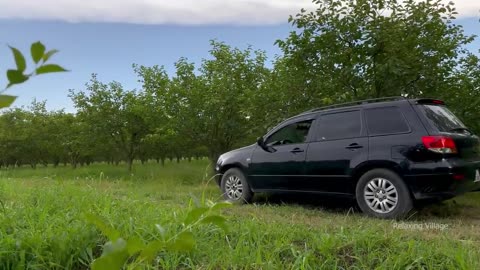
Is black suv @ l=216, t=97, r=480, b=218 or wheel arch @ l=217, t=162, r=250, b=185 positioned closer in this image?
black suv @ l=216, t=97, r=480, b=218

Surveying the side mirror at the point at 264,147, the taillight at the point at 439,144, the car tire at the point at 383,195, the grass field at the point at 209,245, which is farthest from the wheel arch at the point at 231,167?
the grass field at the point at 209,245

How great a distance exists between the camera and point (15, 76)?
2.39 feet

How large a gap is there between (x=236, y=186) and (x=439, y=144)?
3921 mm

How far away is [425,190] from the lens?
5902 mm

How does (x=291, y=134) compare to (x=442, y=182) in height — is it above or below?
above

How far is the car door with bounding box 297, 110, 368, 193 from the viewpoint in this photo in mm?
6613

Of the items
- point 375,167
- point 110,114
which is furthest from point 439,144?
point 110,114

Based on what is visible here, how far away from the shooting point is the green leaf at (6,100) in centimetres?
80

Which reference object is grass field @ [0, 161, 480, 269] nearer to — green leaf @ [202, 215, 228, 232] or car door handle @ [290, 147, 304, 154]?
green leaf @ [202, 215, 228, 232]

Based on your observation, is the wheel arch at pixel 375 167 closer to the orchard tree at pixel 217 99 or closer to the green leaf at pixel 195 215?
the green leaf at pixel 195 215

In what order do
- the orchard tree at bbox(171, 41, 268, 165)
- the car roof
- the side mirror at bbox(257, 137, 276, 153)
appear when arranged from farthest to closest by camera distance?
the orchard tree at bbox(171, 41, 268, 165)
the side mirror at bbox(257, 137, 276, 153)
the car roof

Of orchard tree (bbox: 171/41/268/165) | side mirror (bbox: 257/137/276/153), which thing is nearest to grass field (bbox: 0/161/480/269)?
side mirror (bbox: 257/137/276/153)

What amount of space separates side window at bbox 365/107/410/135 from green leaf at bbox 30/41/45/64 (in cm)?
611

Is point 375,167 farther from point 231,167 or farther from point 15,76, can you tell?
point 15,76
